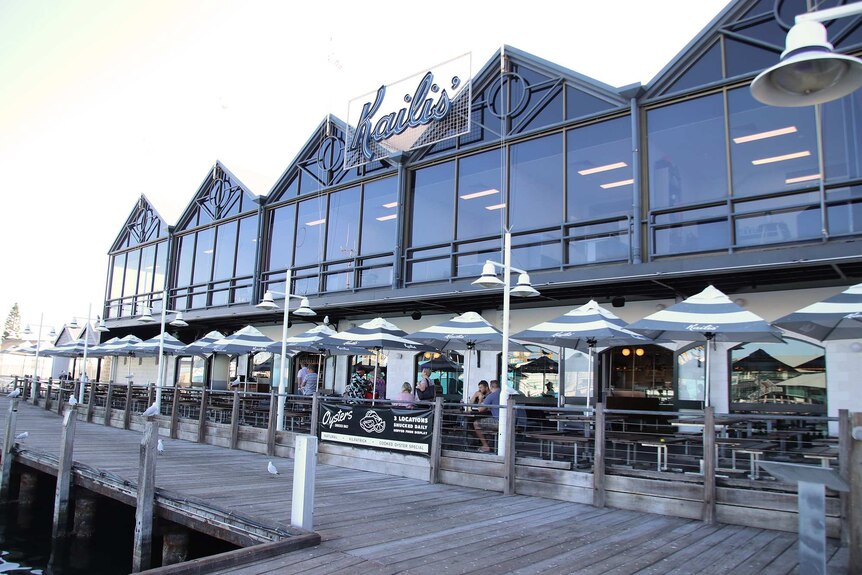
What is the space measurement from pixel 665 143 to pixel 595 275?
9.68 ft

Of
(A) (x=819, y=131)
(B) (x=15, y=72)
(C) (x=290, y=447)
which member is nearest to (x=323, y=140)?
(B) (x=15, y=72)

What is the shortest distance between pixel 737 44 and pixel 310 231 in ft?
39.8

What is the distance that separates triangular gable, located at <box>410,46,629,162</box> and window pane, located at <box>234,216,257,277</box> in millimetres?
7916

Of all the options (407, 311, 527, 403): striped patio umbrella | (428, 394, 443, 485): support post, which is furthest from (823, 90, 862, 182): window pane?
(428, 394, 443, 485): support post

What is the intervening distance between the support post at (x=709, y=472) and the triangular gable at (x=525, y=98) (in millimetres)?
7790

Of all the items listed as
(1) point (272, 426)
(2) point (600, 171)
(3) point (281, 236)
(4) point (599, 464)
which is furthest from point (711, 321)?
(3) point (281, 236)

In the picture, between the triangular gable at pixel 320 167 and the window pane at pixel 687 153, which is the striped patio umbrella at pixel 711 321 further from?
the triangular gable at pixel 320 167

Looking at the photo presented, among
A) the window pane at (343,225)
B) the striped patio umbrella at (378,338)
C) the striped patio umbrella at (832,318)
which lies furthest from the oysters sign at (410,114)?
the striped patio umbrella at (832,318)

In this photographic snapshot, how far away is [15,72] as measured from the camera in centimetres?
1833

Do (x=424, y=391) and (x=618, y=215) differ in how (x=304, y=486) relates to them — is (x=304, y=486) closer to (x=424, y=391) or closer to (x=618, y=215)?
(x=424, y=391)

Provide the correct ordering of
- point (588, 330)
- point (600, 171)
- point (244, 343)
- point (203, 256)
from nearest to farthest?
1. point (588, 330)
2. point (600, 171)
3. point (244, 343)
4. point (203, 256)

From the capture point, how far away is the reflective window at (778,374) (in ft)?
35.2

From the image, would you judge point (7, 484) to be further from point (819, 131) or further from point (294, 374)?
point (819, 131)

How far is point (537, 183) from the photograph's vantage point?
46.0 feet
